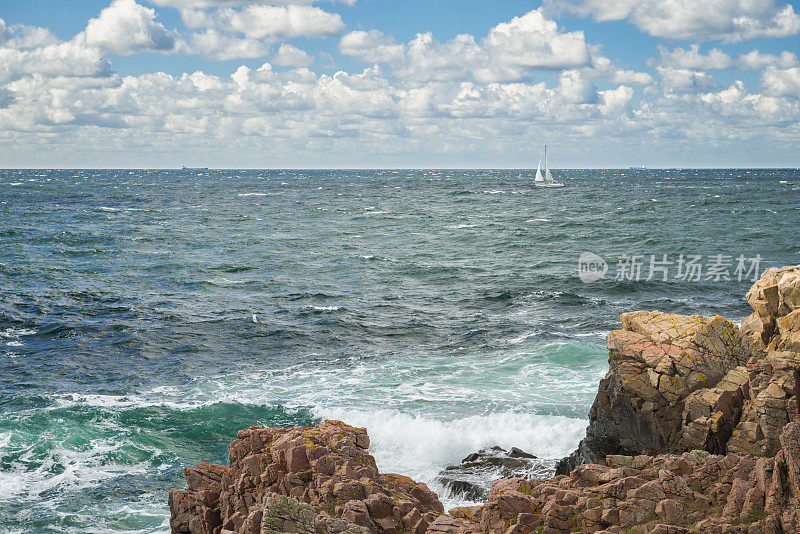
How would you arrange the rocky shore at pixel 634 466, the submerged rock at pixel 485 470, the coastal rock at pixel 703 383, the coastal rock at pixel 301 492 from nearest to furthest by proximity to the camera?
the rocky shore at pixel 634 466, the coastal rock at pixel 301 492, the coastal rock at pixel 703 383, the submerged rock at pixel 485 470

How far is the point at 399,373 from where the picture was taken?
99.2 feet

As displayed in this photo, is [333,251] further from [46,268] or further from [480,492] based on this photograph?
[480,492]

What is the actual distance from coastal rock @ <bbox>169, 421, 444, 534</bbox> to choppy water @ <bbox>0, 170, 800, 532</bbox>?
4896mm

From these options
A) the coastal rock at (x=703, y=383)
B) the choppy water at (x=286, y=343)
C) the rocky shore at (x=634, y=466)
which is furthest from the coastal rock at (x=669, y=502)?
the choppy water at (x=286, y=343)

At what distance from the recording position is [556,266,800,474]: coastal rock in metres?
14.9

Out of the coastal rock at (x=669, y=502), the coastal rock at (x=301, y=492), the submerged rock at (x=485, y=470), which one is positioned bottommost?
the submerged rock at (x=485, y=470)

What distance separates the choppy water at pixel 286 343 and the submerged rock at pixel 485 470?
130cm

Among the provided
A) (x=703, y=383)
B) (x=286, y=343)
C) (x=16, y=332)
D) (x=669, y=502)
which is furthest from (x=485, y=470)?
(x=16, y=332)

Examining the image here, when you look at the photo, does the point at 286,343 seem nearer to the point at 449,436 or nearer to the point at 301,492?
the point at 449,436

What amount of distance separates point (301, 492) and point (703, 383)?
395 inches

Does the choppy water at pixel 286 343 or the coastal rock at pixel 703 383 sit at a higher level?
the coastal rock at pixel 703 383

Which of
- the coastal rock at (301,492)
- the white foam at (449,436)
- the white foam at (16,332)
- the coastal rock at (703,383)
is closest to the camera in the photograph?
the coastal rock at (301,492)

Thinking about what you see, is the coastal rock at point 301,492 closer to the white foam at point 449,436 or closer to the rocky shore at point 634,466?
the rocky shore at point 634,466

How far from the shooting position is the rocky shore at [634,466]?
10.5 meters
